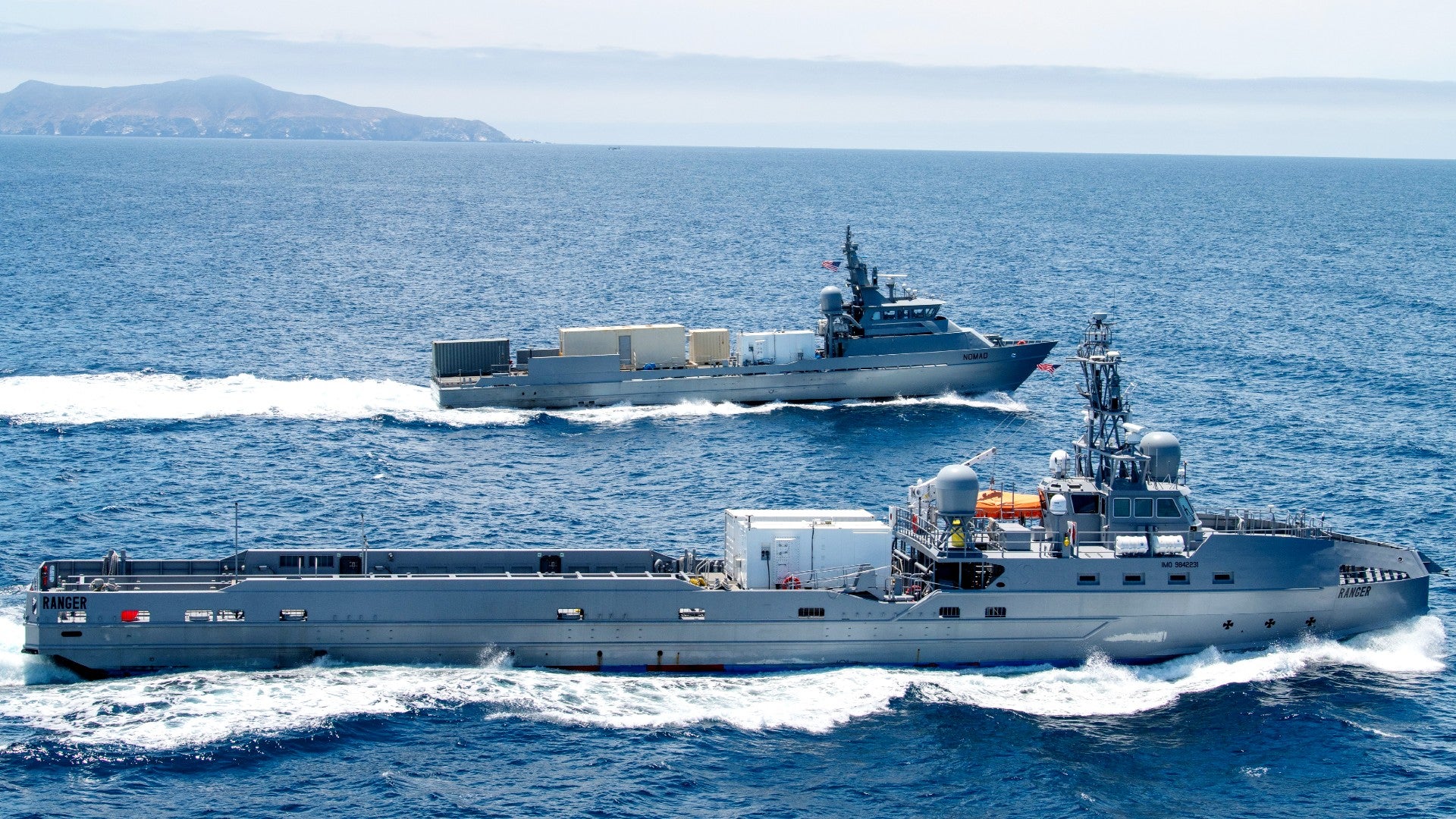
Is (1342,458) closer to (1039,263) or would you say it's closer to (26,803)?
(26,803)

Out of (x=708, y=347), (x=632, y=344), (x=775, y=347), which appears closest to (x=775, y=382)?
(x=775, y=347)

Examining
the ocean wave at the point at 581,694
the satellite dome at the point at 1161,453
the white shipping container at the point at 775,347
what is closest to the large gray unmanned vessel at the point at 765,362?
the white shipping container at the point at 775,347

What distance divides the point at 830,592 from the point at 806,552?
1.77m

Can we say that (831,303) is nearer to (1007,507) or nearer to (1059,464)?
(1059,464)

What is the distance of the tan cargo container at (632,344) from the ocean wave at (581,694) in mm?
38435

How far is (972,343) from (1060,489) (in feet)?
127

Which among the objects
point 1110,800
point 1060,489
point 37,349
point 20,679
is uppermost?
point 37,349

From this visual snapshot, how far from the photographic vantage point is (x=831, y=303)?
258ft

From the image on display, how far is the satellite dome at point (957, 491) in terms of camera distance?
134ft

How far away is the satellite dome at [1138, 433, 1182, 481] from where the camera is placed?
1660 inches

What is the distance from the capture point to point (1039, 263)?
140 m

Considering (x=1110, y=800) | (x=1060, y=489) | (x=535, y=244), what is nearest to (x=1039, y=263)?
(x=535, y=244)

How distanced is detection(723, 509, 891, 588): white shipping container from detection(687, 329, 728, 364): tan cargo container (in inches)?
1501

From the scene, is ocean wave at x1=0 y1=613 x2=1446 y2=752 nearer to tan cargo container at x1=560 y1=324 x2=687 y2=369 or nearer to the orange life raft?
the orange life raft
